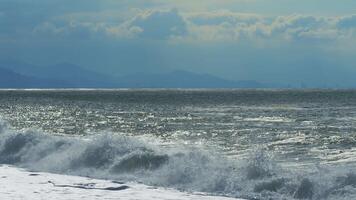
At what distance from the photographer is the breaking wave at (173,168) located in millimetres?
26734

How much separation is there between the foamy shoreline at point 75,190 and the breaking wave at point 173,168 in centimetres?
155

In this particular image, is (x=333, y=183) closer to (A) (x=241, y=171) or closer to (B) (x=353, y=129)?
(A) (x=241, y=171)

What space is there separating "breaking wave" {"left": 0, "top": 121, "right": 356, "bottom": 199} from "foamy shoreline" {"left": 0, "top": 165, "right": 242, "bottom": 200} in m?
1.55

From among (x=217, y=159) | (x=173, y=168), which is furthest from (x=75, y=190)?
(x=217, y=159)

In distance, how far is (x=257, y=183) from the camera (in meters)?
27.9

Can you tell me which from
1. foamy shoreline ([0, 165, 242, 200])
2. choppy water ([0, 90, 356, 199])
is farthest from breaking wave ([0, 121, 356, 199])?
foamy shoreline ([0, 165, 242, 200])

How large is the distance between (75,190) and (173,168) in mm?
6282

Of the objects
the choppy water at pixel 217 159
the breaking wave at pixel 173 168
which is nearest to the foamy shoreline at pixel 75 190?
the breaking wave at pixel 173 168

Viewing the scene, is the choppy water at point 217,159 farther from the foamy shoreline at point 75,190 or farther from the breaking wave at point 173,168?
the foamy shoreline at point 75,190

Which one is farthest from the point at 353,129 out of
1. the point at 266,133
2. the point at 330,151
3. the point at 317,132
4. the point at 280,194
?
the point at 280,194

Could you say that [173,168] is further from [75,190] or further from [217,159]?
[75,190]

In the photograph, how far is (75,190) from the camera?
2727cm

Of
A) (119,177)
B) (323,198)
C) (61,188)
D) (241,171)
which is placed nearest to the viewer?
(323,198)

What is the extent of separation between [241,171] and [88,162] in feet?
36.0
